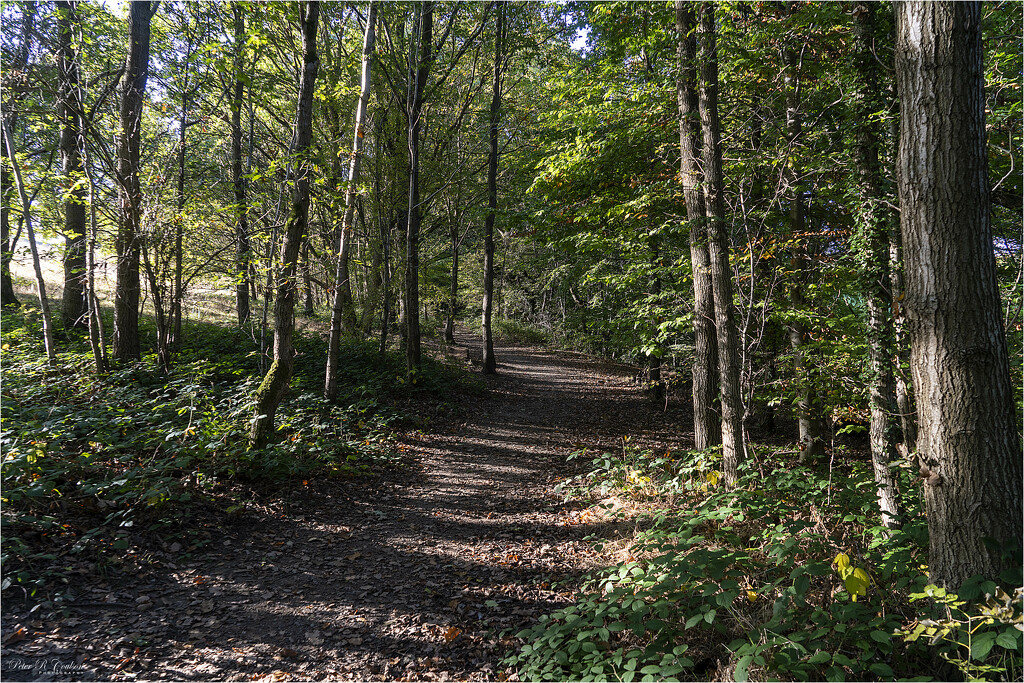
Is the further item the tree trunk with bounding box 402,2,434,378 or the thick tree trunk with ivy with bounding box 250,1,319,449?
the tree trunk with bounding box 402,2,434,378

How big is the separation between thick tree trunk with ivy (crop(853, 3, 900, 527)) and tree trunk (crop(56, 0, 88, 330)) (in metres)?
9.47

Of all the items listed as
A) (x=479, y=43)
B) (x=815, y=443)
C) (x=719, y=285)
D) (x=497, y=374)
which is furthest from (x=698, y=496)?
(x=479, y=43)

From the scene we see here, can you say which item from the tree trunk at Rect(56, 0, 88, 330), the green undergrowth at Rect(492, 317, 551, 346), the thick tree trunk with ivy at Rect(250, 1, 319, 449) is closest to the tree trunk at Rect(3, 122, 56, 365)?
the tree trunk at Rect(56, 0, 88, 330)

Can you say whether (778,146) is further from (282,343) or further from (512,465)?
(282,343)

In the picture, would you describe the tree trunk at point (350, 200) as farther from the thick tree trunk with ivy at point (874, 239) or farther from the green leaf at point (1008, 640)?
the green leaf at point (1008, 640)

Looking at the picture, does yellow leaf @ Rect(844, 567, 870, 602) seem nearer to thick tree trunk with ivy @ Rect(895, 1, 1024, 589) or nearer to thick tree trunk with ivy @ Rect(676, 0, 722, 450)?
thick tree trunk with ivy @ Rect(895, 1, 1024, 589)

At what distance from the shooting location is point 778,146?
22.2 feet

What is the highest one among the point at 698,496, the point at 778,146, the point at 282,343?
the point at 778,146

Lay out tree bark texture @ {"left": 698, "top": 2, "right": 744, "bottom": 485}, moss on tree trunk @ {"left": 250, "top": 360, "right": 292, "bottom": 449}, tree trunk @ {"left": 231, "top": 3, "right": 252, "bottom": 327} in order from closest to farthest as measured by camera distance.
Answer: tree bark texture @ {"left": 698, "top": 2, "right": 744, "bottom": 485}
moss on tree trunk @ {"left": 250, "top": 360, "right": 292, "bottom": 449}
tree trunk @ {"left": 231, "top": 3, "right": 252, "bottom": 327}

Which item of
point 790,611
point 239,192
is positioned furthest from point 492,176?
point 790,611

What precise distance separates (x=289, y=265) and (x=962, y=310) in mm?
6959

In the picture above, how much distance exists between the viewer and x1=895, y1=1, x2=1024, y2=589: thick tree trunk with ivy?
278cm

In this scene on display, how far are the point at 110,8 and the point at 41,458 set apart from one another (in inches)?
366

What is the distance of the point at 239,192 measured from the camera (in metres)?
12.1
